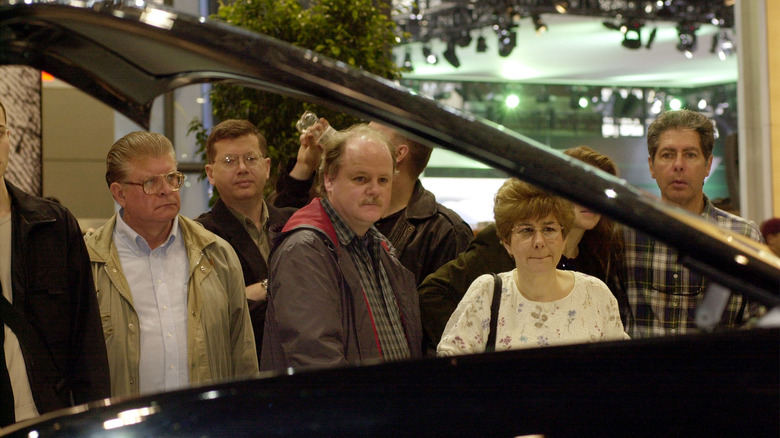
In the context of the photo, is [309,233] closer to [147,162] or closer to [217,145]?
[147,162]

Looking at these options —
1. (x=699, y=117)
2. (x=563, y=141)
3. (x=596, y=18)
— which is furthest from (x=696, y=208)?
(x=563, y=141)

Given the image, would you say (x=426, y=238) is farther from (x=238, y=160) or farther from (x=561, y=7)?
(x=561, y=7)

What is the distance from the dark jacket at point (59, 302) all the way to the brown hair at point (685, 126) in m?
1.82

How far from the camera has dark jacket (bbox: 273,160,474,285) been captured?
317 cm

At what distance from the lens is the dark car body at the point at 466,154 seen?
0.80 metres

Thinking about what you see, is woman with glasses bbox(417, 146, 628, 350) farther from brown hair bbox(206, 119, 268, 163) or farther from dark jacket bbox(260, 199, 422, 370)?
brown hair bbox(206, 119, 268, 163)

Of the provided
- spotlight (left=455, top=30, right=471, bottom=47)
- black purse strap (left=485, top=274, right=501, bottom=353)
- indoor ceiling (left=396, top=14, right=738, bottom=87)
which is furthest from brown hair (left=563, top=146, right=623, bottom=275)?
spotlight (left=455, top=30, right=471, bottom=47)

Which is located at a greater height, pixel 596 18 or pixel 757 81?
pixel 596 18

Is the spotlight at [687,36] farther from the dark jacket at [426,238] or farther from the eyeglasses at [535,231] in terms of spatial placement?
the eyeglasses at [535,231]

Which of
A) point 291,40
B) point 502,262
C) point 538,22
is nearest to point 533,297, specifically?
point 502,262

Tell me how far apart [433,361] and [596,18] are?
10175mm

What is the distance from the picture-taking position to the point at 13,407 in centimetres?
225

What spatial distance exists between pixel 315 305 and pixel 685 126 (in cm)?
137

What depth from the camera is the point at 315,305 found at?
2209 mm
